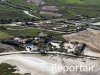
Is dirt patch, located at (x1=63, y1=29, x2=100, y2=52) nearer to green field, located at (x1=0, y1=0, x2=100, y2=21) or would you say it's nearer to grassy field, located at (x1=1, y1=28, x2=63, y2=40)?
grassy field, located at (x1=1, y1=28, x2=63, y2=40)

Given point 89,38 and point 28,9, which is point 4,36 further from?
point 28,9

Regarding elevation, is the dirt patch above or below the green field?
below

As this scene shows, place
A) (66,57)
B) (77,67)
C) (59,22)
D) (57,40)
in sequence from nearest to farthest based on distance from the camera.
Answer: (77,67), (66,57), (57,40), (59,22)

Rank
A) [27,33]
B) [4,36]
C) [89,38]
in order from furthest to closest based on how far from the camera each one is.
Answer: [27,33], [4,36], [89,38]

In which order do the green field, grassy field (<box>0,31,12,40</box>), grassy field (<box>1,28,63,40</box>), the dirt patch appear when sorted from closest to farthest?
the dirt patch
grassy field (<box>0,31,12,40</box>)
grassy field (<box>1,28,63,40</box>)
the green field

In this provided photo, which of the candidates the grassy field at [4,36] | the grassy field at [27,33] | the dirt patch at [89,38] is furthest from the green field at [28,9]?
the dirt patch at [89,38]

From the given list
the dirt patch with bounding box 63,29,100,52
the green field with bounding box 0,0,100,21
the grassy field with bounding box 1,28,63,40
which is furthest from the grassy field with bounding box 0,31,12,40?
the green field with bounding box 0,0,100,21

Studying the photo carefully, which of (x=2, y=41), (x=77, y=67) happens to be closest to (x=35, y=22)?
(x=2, y=41)

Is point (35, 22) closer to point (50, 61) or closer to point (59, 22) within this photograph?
point (59, 22)

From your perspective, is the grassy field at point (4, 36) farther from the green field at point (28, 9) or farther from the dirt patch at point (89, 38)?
the green field at point (28, 9)

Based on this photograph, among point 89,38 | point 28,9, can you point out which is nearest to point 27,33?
point 89,38

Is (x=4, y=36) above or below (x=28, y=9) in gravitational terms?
below
